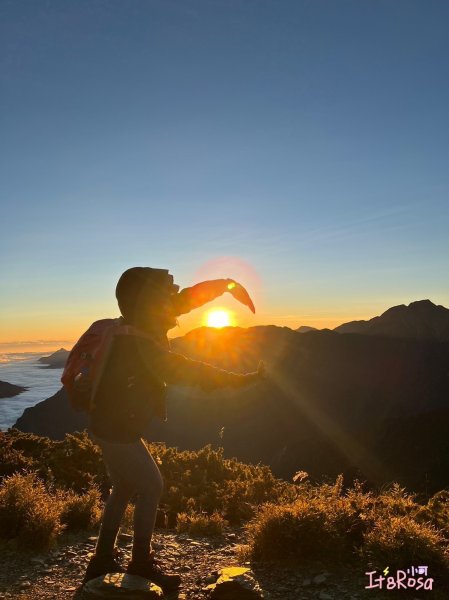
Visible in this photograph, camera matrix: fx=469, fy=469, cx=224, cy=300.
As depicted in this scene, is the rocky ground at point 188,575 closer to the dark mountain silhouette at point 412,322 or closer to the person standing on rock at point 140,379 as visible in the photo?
the person standing on rock at point 140,379

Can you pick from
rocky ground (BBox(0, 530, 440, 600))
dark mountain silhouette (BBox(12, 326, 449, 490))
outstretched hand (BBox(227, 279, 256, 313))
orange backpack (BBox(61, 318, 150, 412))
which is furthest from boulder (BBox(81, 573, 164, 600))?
dark mountain silhouette (BBox(12, 326, 449, 490))

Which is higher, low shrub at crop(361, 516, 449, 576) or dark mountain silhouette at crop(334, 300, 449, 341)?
dark mountain silhouette at crop(334, 300, 449, 341)

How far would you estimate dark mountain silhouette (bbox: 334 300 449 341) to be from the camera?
13938cm

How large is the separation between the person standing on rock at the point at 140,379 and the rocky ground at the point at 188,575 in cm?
95

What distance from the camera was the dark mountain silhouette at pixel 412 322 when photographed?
13938 centimetres

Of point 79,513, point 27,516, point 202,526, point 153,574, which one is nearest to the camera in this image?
point 153,574

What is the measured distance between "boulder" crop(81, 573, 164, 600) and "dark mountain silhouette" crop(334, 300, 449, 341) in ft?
453

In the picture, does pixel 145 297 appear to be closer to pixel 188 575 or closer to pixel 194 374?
pixel 194 374

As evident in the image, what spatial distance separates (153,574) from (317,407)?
314ft

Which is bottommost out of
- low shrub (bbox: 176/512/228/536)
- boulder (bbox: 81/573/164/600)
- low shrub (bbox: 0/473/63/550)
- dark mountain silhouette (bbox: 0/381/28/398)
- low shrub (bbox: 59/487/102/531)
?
dark mountain silhouette (bbox: 0/381/28/398)

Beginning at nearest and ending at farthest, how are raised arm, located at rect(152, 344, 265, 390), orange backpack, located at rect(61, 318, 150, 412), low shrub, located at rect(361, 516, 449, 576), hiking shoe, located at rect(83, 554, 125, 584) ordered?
raised arm, located at rect(152, 344, 265, 390), orange backpack, located at rect(61, 318, 150, 412), hiking shoe, located at rect(83, 554, 125, 584), low shrub, located at rect(361, 516, 449, 576)

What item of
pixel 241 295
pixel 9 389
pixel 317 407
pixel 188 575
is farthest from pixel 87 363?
pixel 9 389

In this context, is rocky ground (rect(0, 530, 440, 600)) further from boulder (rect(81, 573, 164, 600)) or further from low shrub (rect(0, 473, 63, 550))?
boulder (rect(81, 573, 164, 600))

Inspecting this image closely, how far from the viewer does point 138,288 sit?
392cm
